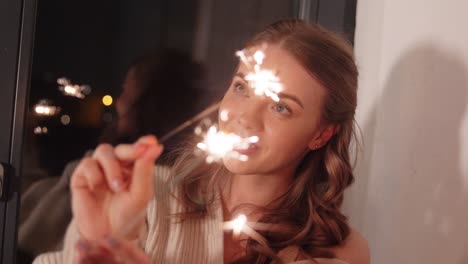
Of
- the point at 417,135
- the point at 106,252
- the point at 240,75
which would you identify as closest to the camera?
the point at 106,252

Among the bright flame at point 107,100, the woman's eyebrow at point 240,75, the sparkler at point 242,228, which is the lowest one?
the sparkler at point 242,228

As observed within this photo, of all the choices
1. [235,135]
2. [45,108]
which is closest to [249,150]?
[235,135]

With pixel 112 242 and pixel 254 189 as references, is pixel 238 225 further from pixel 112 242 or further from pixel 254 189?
pixel 112 242

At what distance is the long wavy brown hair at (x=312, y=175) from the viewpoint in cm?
44

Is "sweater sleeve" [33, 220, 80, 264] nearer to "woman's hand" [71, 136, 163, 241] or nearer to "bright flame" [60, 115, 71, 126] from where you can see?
"woman's hand" [71, 136, 163, 241]

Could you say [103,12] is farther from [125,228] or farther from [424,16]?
[424,16]

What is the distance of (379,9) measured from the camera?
527 mm

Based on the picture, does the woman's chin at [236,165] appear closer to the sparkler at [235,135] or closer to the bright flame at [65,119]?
the sparkler at [235,135]

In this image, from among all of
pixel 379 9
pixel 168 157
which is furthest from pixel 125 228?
pixel 379 9

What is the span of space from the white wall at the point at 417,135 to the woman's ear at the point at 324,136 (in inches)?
2.9

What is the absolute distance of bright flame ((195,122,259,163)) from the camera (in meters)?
0.42

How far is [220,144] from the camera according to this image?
426 millimetres

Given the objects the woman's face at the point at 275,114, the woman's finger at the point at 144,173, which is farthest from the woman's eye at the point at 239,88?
the woman's finger at the point at 144,173

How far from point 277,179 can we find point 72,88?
228 millimetres
